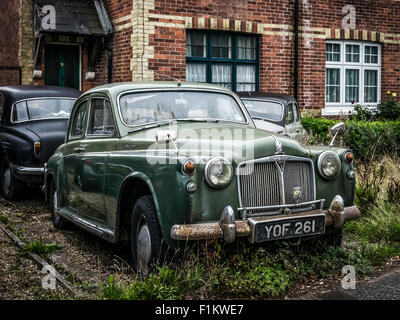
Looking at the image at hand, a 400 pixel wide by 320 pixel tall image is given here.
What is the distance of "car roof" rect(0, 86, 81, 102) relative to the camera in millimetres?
9672

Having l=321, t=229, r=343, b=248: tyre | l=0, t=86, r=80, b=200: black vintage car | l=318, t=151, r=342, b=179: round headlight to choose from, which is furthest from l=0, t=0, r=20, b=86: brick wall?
l=318, t=151, r=342, b=179: round headlight

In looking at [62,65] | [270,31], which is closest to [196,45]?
[270,31]

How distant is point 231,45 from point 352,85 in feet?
13.8

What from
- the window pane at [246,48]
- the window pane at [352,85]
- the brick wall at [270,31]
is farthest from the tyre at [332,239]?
the window pane at [352,85]

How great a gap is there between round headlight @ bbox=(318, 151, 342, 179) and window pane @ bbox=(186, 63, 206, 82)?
886 cm

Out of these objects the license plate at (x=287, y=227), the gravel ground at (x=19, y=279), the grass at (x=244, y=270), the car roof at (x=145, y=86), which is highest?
the car roof at (x=145, y=86)

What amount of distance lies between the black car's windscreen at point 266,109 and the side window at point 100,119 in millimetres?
4725

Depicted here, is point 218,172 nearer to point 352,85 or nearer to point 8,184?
point 8,184

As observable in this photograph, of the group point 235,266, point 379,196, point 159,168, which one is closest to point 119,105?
point 159,168

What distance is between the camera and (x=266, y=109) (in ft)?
35.0

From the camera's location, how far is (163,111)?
5.66 meters

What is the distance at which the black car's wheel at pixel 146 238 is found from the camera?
4.64 m

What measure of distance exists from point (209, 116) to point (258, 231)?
1670mm

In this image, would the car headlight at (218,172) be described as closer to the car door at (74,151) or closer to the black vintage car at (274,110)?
the car door at (74,151)
